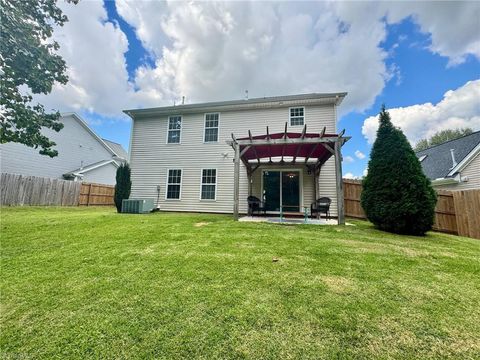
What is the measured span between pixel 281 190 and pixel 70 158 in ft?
62.5

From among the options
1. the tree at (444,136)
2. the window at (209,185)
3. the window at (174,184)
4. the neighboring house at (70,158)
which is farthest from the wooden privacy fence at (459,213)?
the tree at (444,136)

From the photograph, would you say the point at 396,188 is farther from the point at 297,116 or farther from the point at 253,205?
the point at 297,116

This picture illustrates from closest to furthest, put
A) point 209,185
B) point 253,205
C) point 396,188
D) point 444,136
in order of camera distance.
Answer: point 396,188
point 253,205
point 209,185
point 444,136

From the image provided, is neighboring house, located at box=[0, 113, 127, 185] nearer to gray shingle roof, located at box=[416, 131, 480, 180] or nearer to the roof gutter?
the roof gutter

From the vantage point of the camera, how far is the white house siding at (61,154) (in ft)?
48.1

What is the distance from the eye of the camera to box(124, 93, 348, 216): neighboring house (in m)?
10.1

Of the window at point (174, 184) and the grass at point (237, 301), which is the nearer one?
the grass at point (237, 301)

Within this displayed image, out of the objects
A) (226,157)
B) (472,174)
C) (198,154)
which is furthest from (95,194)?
(472,174)

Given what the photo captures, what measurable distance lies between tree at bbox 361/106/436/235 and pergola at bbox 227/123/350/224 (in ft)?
3.16

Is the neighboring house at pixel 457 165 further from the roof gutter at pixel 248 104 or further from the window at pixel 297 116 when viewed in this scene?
the window at pixel 297 116

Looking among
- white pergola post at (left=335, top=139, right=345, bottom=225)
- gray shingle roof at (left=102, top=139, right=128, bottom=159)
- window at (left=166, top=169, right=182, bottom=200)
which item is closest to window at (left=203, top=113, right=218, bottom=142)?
window at (left=166, top=169, right=182, bottom=200)

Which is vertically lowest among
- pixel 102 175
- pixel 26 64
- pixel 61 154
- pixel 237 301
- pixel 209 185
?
pixel 237 301

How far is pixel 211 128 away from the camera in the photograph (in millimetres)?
11672

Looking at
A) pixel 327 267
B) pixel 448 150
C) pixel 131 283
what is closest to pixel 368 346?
pixel 327 267
